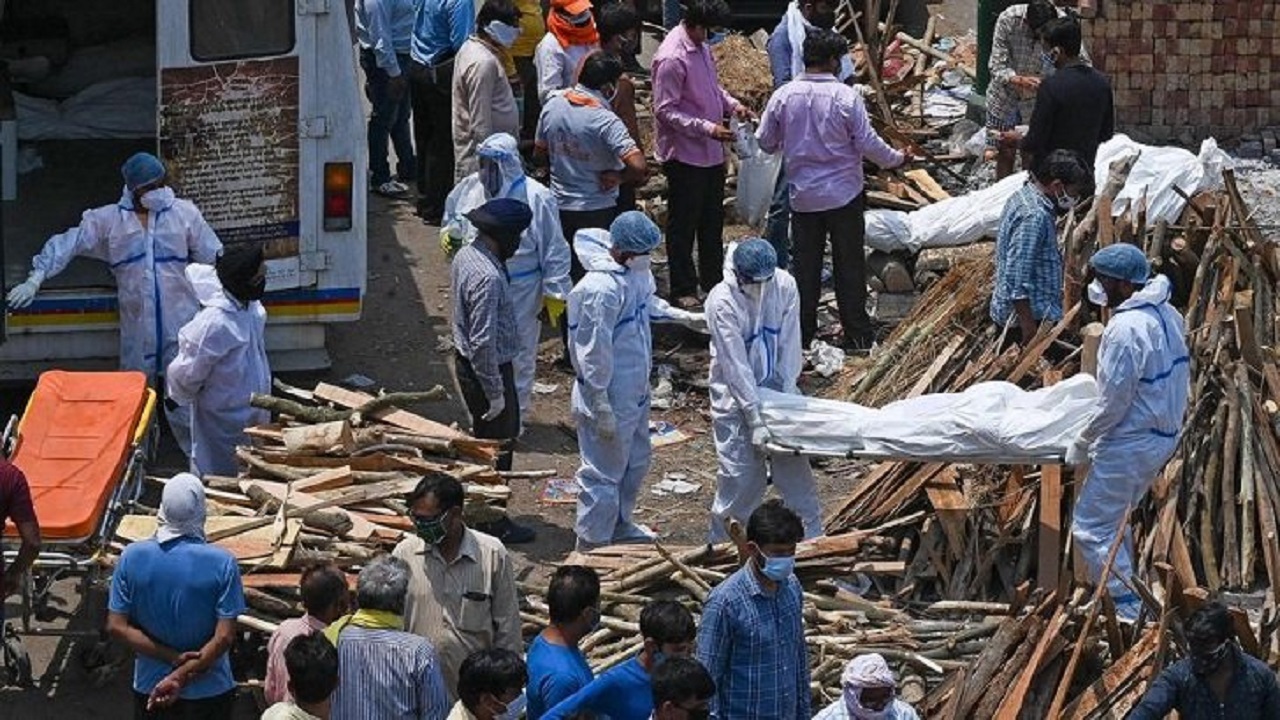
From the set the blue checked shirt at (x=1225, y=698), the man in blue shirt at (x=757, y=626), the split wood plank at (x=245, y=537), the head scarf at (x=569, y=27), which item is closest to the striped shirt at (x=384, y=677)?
the man in blue shirt at (x=757, y=626)

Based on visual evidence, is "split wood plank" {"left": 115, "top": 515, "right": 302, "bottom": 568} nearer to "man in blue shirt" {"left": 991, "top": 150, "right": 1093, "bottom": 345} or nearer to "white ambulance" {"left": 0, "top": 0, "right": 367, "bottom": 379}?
"white ambulance" {"left": 0, "top": 0, "right": 367, "bottom": 379}

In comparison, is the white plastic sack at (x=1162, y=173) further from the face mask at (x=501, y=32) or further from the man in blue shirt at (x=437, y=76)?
the man in blue shirt at (x=437, y=76)

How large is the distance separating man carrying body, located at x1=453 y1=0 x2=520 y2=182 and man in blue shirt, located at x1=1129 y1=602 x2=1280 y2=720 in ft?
21.8

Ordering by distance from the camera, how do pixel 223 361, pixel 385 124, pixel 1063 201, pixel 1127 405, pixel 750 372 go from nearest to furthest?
1. pixel 1127 405
2. pixel 750 372
3. pixel 223 361
4. pixel 1063 201
5. pixel 385 124

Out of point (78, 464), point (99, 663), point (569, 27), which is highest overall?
point (569, 27)

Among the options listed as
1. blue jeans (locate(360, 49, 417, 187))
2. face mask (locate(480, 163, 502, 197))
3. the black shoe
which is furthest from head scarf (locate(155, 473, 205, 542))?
blue jeans (locate(360, 49, 417, 187))

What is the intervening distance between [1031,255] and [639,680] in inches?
179

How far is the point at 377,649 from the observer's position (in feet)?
27.9

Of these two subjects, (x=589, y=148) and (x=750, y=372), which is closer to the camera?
(x=750, y=372)

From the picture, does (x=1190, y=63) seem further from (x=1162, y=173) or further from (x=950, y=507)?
(x=950, y=507)

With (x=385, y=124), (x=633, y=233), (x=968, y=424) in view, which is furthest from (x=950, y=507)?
(x=385, y=124)

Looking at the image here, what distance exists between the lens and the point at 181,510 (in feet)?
29.5

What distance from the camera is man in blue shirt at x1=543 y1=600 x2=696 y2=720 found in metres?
8.12

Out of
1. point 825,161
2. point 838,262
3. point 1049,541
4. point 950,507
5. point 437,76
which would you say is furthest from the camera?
point 437,76
